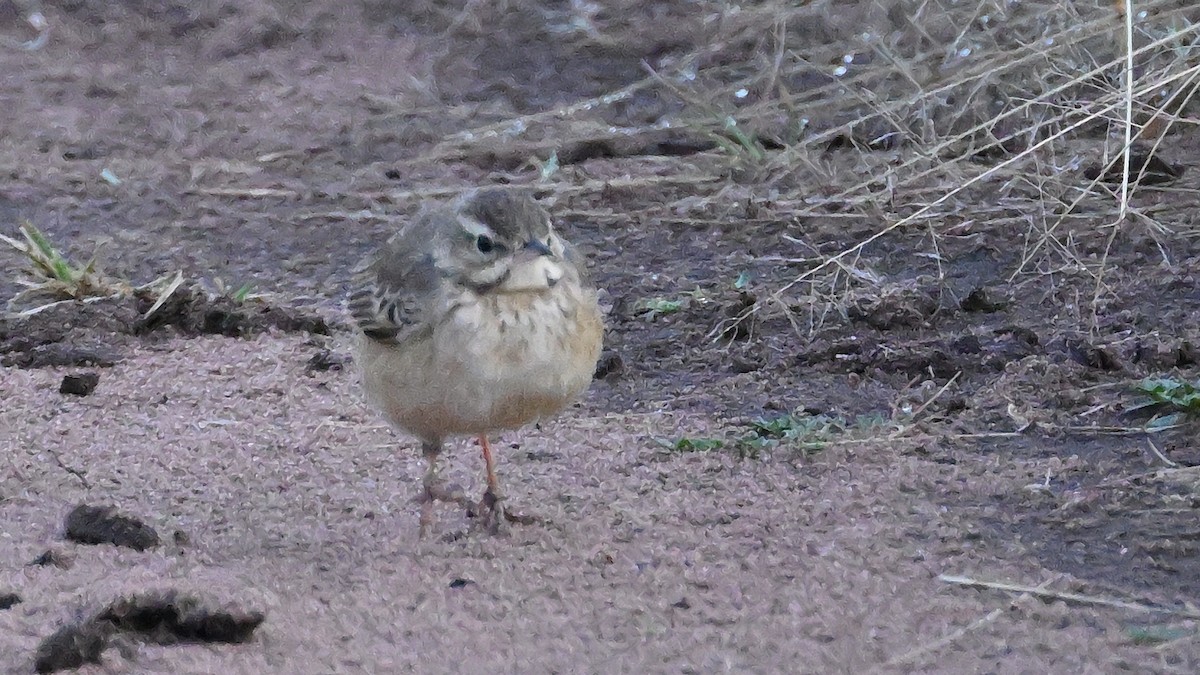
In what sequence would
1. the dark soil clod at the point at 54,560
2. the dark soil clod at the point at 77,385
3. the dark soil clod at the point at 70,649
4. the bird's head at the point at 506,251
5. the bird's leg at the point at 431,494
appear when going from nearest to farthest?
the dark soil clod at the point at 70,649 → the dark soil clod at the point at 54,560 → the bird's head at the point at 506,251 → the bird's leg at the point at 431,494 → the dark soil clod at the point at 77,385

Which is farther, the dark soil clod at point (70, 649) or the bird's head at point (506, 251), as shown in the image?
the bird's head at point (506, 251)

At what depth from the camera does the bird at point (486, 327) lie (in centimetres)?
456

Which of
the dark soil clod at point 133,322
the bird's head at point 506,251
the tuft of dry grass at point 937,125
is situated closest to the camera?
the bird's head at point 506,251

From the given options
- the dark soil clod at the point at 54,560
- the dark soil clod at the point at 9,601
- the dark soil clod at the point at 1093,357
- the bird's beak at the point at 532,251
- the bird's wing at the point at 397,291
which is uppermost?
the bird's beak at the point at 532,251

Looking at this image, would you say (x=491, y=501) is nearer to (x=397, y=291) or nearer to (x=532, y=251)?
(x=397, y=291)

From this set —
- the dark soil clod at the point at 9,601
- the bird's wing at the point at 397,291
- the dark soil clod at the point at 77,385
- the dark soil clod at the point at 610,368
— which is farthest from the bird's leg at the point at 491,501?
the dark soil clod at the point at 77,385

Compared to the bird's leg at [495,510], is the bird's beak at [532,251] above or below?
above

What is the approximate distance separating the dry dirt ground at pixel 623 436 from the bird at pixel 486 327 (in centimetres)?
44

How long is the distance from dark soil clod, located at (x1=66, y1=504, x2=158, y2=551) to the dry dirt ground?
1.7 inches

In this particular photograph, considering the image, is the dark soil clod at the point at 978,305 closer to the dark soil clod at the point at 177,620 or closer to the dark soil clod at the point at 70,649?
the dark soil clod at the point at 177,620

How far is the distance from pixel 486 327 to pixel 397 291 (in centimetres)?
42

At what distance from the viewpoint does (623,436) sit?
230 inches

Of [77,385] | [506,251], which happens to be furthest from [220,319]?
[506,251]

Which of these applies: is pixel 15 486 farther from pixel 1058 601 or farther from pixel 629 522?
pixel 1058 601
